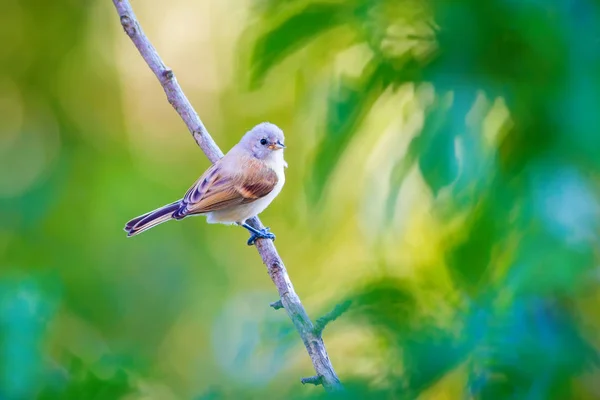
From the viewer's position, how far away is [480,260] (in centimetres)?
56

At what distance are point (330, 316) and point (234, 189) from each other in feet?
8.03

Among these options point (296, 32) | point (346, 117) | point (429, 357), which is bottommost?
point (429, 357)

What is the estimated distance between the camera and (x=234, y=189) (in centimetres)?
297

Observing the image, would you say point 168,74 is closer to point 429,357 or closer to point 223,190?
point 223,190

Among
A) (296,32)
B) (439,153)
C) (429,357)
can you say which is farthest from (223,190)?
(429,357)

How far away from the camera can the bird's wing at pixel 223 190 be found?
292 cm

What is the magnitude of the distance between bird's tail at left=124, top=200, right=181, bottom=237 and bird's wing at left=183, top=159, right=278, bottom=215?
7 cm

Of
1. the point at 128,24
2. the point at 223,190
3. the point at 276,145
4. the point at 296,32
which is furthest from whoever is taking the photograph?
the point at 276,145

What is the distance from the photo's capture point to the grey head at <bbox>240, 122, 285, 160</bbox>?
324cm

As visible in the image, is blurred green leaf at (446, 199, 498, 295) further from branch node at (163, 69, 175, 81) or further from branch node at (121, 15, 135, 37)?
branch node at (163, 69, 175, 81)

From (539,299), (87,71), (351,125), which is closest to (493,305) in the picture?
(539,299)

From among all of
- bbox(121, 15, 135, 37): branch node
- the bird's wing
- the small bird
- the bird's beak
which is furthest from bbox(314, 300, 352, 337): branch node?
the bird's beak

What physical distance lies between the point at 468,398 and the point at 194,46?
5.53 m

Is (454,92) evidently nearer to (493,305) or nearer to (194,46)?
(493,305)
